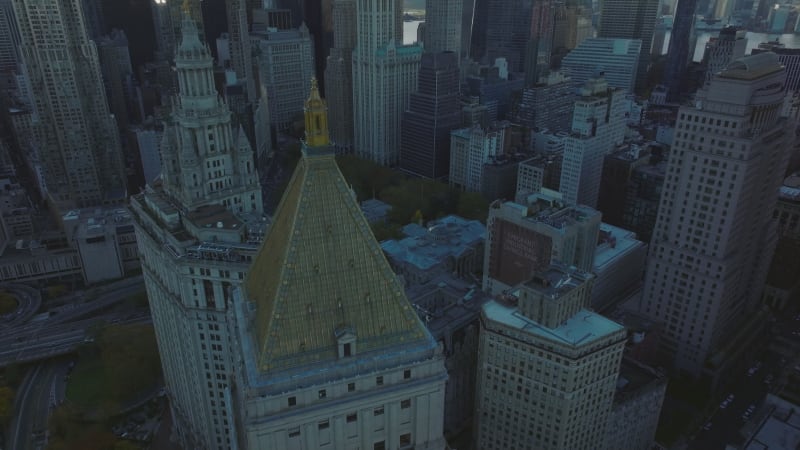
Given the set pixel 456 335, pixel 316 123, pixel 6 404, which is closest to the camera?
pixel 316 123

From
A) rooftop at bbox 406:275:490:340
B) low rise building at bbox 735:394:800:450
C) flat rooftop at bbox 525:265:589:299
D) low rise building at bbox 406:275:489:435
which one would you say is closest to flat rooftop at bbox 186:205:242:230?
low rise building at bbox 406:275:489:435

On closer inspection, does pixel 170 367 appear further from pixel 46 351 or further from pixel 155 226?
pixel 46 351

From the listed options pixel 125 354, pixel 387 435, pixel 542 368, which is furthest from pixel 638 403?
pixel 125 354

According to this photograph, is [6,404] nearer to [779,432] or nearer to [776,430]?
[776,430]

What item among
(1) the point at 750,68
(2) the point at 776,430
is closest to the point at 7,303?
(2) the point at 776,430

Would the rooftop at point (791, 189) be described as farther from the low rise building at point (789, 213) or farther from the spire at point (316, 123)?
the spire at point (316, 123)

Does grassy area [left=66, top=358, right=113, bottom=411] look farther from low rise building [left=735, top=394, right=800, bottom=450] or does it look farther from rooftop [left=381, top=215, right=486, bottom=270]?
low rise building [left=735, top=394, right=800, bottom=450]

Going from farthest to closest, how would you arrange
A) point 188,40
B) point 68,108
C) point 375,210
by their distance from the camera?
1. point 375,210
2. point 68,108
3. point 188,40
